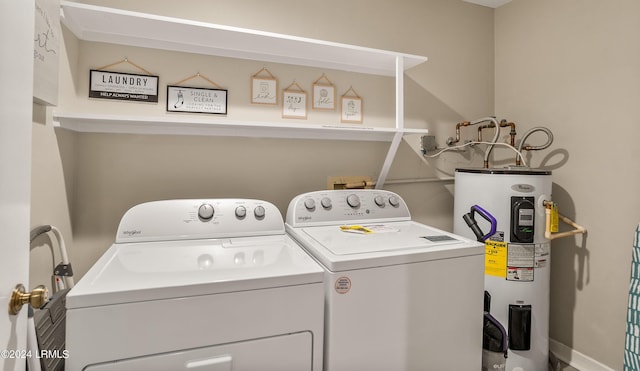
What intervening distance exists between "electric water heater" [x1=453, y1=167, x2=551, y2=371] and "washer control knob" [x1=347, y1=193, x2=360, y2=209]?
0.60 m

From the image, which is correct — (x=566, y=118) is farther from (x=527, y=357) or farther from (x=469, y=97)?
(x=527, y=357)

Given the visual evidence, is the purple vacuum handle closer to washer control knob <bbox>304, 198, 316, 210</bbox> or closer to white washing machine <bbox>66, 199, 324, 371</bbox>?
washer control knob <bbox>304, 198, 316, 210</bbox>

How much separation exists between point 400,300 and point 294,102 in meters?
1.24

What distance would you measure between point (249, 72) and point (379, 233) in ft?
3.64

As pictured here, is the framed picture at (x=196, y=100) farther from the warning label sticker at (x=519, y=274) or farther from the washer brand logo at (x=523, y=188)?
the warning label sticker at (x=519, y=274)

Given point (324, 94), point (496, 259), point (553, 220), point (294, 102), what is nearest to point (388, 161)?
point (324, 94)

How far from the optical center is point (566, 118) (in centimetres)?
198

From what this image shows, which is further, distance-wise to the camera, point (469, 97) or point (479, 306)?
point (469, 97)

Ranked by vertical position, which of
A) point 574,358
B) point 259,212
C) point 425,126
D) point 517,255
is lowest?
point 574,358

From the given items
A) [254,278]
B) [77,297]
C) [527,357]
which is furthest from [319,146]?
[527,357]

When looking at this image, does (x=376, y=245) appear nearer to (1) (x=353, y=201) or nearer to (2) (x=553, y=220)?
(1) (x=353, y=201)

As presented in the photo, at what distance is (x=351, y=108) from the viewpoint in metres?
2.04

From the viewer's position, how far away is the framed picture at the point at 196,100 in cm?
168

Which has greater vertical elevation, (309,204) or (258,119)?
(258,119)
